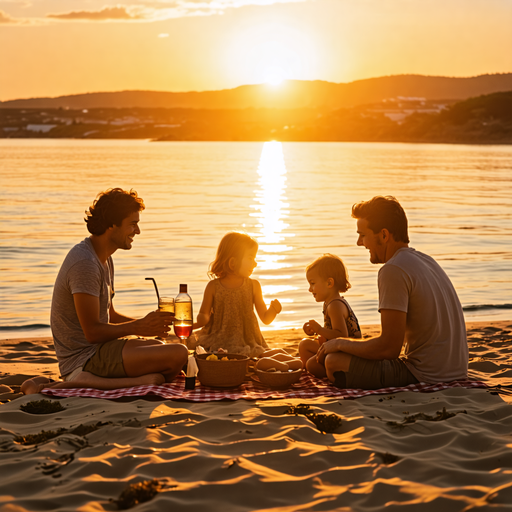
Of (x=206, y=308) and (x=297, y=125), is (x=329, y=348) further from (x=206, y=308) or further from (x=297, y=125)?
(x=297, y=125)

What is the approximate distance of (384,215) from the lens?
5477mm

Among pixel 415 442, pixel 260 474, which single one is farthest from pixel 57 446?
pixel 415 442

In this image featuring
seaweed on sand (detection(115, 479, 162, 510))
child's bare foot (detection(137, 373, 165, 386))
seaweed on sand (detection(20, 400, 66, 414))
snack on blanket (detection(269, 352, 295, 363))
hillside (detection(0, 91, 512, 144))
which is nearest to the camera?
seaweed on sand (detection(115, 479, 162, 510))

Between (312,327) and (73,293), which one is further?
(312,327)

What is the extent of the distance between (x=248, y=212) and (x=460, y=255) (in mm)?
9755

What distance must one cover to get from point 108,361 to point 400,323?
2387 millimetres

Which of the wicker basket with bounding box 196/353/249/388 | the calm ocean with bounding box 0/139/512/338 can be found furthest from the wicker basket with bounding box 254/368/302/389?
the calm ocean with bounding box 0/139/512/338

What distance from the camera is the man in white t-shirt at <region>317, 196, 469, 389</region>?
5316mm

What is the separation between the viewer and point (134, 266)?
1441 centimetres

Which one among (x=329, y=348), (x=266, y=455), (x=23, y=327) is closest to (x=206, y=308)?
(x=329, y=348)

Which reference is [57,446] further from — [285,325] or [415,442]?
[285,325]

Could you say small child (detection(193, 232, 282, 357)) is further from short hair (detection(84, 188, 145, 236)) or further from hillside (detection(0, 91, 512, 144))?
hillside (detection(0, 91, 512, 144))

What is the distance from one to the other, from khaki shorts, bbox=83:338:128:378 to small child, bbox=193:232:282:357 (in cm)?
110

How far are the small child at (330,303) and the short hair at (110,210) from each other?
170cm
